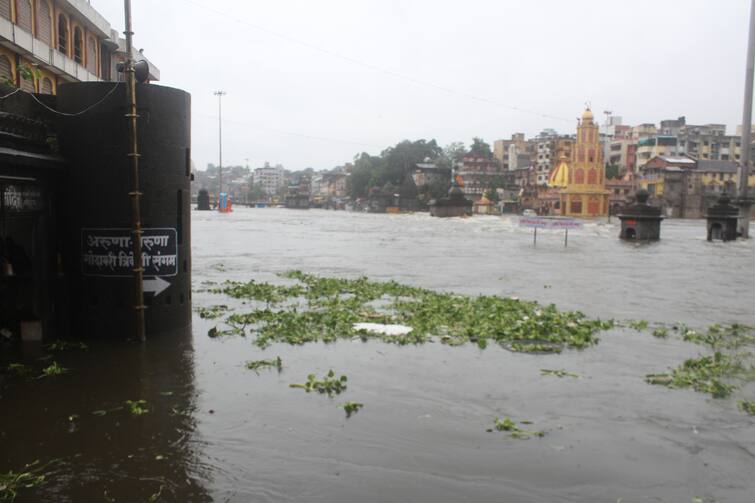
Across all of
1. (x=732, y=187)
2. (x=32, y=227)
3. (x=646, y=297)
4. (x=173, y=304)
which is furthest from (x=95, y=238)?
(x=732, y=187)

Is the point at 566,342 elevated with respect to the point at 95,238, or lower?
lower

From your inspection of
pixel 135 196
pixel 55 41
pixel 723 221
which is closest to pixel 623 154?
pixel 723 221

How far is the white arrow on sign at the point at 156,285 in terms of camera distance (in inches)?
325

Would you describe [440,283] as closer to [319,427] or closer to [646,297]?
[646,297]

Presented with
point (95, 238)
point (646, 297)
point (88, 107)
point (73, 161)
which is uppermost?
point (88, 107)

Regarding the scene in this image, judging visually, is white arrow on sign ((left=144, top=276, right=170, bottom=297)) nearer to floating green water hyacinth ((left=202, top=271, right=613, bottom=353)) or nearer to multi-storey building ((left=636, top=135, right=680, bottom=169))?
floating green water hyacinth ((left=202, top=271, right=613, bottom=353))

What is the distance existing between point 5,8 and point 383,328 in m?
29.5

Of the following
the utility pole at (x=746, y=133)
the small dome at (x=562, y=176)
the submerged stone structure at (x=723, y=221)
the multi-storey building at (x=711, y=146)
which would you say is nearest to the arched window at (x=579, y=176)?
the small dome at (x=562, y=176)

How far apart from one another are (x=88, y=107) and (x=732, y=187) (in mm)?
100182

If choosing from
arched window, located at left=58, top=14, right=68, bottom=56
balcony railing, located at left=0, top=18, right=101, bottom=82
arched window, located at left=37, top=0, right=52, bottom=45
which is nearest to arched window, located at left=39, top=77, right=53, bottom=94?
balcony railing, located at left=0, top=18, right=101, bottom=82

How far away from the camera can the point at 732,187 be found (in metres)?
91.9

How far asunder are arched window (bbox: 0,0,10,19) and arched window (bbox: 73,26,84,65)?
864cm

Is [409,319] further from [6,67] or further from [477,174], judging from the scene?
[477,174]

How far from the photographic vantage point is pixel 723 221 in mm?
37625
